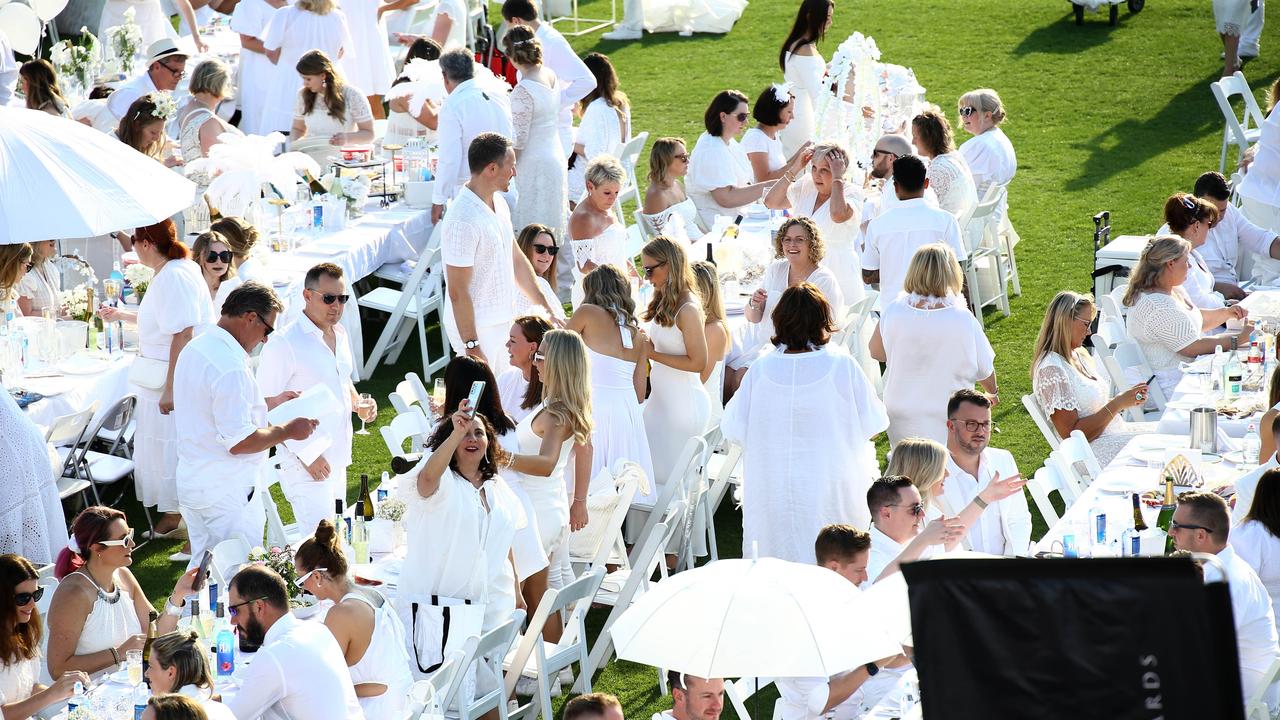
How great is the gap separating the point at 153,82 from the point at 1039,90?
9.53 m

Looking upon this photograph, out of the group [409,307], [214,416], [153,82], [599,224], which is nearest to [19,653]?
[214,416]

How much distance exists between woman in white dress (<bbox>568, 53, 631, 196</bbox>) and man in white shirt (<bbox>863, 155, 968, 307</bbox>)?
332 centimetres

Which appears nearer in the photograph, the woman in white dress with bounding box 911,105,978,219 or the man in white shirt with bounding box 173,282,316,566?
the man in white shirt with bounding box 173,282,316,566

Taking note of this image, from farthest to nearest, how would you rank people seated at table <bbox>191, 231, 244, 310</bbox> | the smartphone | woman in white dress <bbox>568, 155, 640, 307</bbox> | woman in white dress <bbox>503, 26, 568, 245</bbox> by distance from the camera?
1. woman in white dress <bbox>503, 26, 568, 245</bbox>
2. woman in white dress <bbox>568, 155, 640, 307</bbox>
3. people seated at table <bbox>191, 231, 244, 310</bbox>
4. the smartphone

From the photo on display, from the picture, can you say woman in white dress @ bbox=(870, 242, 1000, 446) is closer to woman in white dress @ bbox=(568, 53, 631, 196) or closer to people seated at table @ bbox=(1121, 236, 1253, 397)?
people seated at table @ bbox=(1121, 236, 1253, 397)

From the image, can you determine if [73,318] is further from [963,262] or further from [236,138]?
[963,262]

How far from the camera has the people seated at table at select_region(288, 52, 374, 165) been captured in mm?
11555

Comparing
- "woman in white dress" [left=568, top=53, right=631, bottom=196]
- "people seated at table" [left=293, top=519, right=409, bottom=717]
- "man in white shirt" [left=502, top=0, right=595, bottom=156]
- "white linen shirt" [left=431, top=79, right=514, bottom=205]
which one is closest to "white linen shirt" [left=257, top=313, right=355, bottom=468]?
"people seated at table" [left=293, top=519, right=409, bottom=717]

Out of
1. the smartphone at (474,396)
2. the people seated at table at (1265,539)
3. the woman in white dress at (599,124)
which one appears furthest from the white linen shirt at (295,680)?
the woman in white dress at (599,124)

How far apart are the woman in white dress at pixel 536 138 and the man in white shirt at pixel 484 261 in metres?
2.45

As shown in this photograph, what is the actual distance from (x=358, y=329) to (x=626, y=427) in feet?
10.3

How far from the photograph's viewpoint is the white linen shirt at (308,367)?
7320 mm

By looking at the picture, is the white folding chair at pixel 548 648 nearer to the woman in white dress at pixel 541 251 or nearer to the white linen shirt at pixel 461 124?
the woman in white dress at pixel 541 251

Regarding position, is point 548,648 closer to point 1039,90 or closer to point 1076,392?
point 1076,392
